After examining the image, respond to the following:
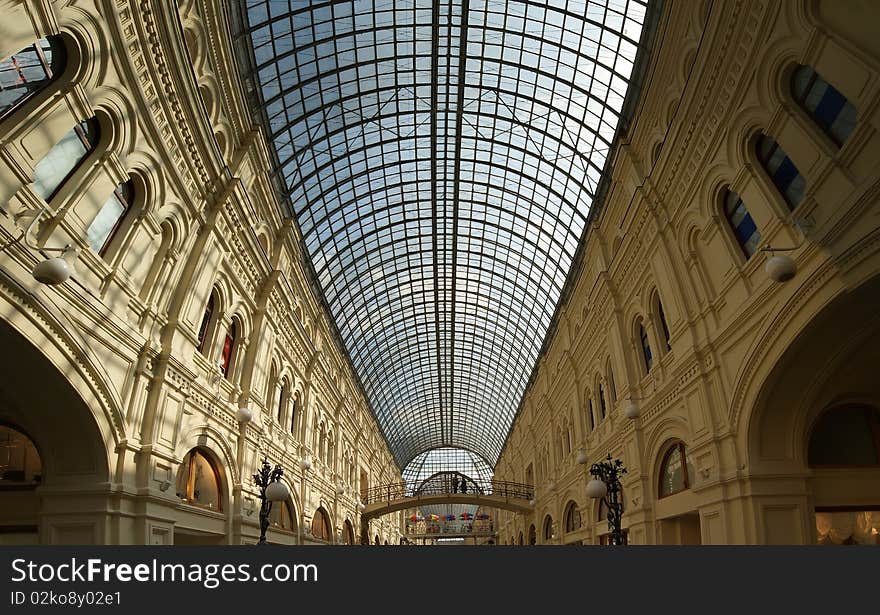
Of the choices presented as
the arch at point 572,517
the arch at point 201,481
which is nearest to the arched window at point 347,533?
the arch at point 572,517

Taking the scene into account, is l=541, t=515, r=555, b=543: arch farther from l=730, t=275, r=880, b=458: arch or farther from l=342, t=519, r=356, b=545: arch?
l=730, t=275, r=880, b=458: arch

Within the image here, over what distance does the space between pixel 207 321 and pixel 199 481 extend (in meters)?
4.50

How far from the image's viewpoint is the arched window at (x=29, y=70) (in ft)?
30.9

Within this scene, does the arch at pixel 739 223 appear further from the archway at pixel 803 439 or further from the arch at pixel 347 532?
the arch at pixel 347 532

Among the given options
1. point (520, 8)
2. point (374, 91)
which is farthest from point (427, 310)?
point (520, 8)

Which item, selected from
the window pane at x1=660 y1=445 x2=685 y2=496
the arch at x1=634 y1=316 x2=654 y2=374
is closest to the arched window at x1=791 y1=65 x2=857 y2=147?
the arch at x1=634 y1=316 x2=654 y2=374

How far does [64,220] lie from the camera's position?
411 inches

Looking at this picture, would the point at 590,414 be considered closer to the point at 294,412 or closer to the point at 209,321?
the point at 294,412

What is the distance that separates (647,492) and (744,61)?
40.6 feet

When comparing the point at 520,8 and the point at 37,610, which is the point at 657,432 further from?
the point at 37,610

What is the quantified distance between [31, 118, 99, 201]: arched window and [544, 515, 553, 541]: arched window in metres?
29.6

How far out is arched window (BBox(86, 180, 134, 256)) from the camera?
1184 cm

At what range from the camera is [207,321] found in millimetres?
17391

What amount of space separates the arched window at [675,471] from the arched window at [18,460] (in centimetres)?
1568
